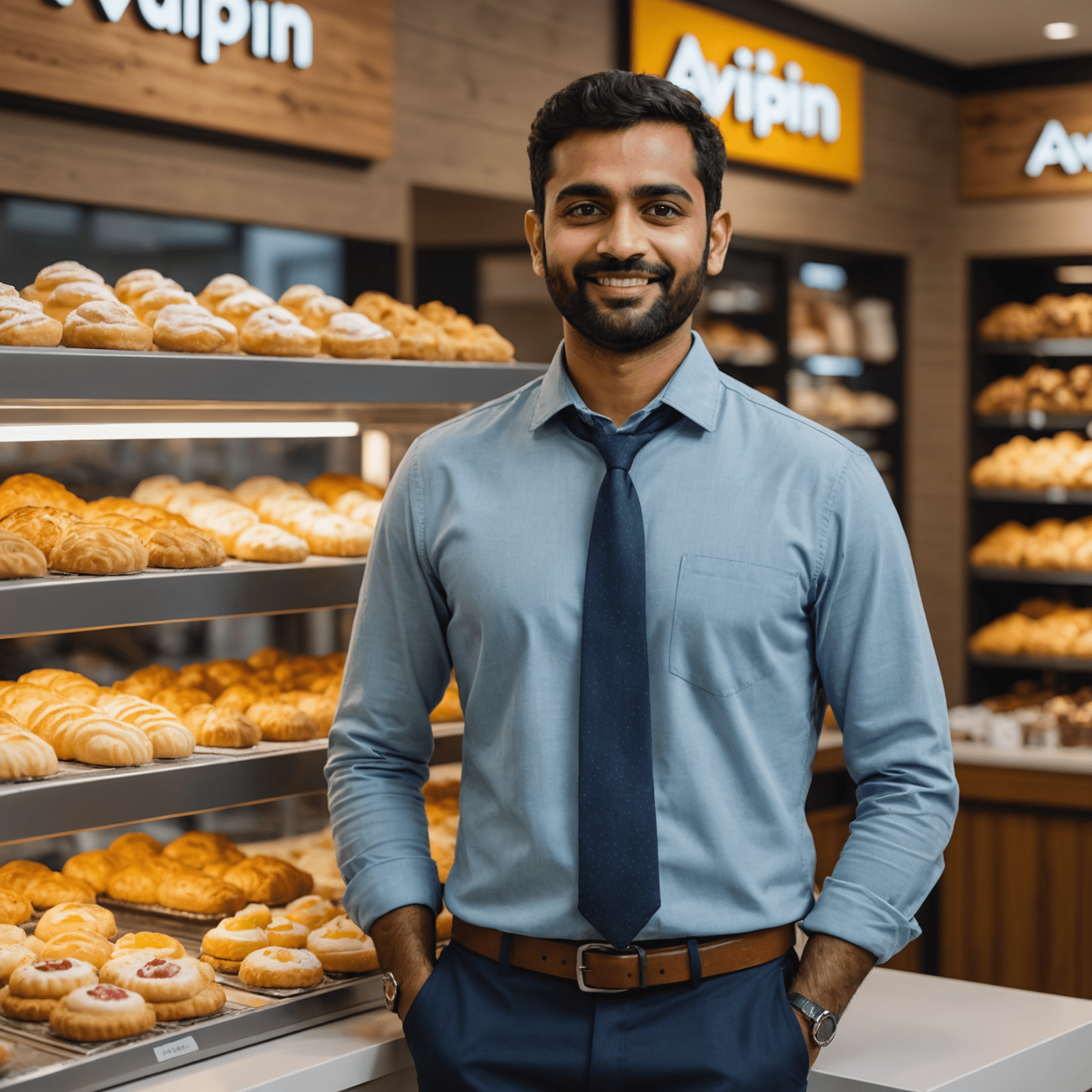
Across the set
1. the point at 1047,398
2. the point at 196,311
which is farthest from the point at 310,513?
the point at 1047,398

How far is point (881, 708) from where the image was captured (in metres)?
1.82

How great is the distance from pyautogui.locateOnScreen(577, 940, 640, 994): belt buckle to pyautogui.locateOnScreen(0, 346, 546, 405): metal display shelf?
983mm

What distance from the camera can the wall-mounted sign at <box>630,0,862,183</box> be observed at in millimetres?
5277

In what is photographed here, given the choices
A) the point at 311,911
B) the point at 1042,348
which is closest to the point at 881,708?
the point at 311,911

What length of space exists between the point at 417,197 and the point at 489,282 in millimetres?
430

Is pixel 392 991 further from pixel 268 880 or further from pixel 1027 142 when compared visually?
pixel 1027 142

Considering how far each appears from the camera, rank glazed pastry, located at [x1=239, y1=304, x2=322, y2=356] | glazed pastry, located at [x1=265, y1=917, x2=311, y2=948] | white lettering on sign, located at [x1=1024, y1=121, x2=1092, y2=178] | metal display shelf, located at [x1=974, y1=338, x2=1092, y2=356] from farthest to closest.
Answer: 1. metal display shelf, located at [x1=974, y1=338, x2=1092, y2=356]
2. white lettering on sign, located at [x1=1024, y1=121, x2=1092, y2=178]
3. glazed pastry, located at [x1=239, y1=304, x2=322, y2=356]
4. glazed pastry, located at [x1=265, y1=917, x2=311, y2=948]

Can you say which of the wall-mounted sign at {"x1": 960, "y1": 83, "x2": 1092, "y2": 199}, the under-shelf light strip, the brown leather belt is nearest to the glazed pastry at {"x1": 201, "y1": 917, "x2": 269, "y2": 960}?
the brown leather belt

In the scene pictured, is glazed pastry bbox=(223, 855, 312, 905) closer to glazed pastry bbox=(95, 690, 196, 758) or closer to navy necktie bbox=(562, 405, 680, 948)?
glazed pastry bbox=(95, 690, 196, 758)

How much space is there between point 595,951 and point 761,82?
4760 mm

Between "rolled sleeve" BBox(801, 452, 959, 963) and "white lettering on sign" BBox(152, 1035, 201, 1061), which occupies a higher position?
"rolled sleeve" BBox(801, 452, 959, 963)

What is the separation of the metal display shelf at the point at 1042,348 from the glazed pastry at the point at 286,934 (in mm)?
5595

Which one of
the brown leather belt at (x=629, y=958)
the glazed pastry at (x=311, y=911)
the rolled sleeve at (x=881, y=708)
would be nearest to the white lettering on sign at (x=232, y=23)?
the glazed pastry at (x=311, y=911)

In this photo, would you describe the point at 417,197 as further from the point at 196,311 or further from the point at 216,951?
the point at 216,951
